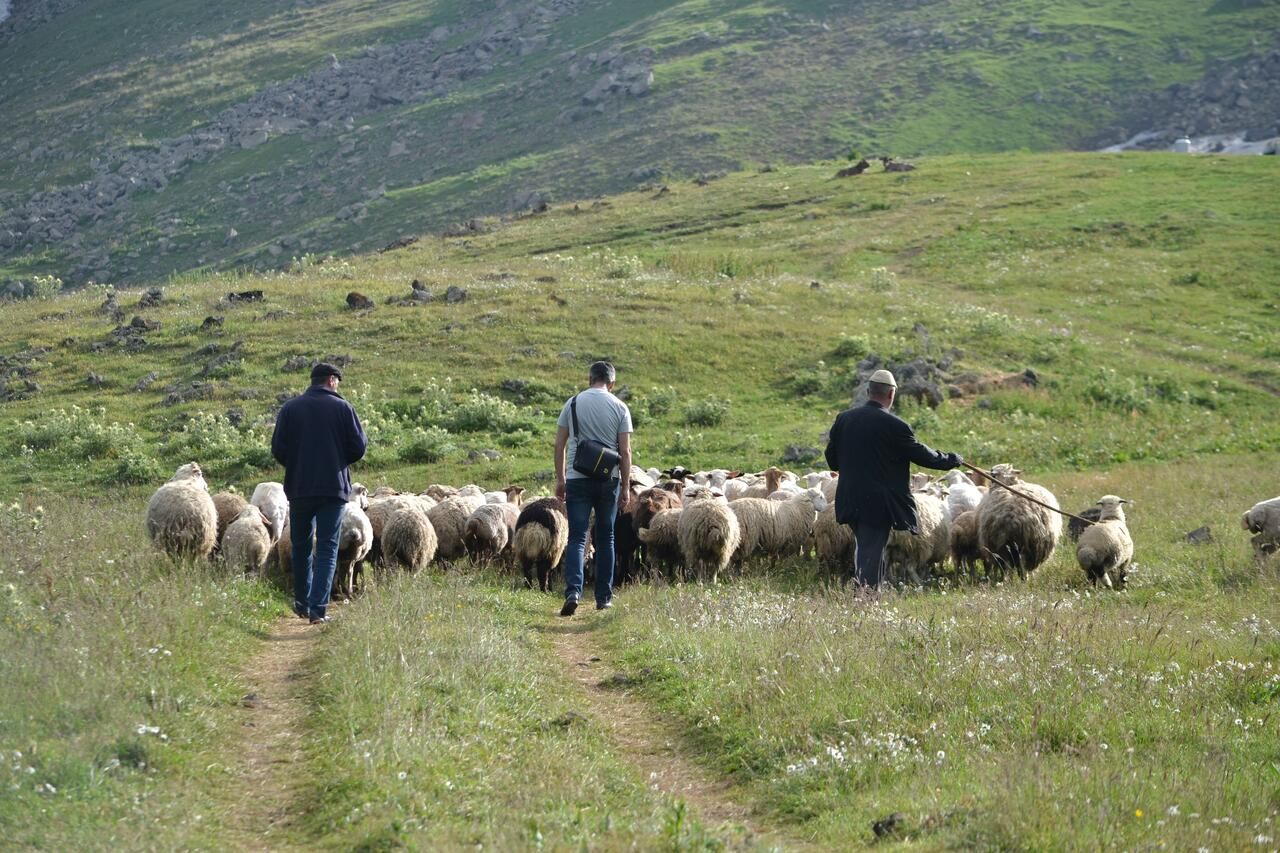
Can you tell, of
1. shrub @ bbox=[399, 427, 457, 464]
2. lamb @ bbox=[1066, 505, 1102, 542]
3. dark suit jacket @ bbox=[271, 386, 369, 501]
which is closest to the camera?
dark suit jacket @ bbox=[271, 386, 369, 501]

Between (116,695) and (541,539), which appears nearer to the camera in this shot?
(116,695)

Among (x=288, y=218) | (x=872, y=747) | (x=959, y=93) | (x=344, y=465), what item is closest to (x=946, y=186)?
(x=959, y=93)

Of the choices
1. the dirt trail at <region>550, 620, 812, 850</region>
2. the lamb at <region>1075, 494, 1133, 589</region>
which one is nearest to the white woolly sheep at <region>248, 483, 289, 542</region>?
the dirt trail at <region>550, 620, 812, 850</region>

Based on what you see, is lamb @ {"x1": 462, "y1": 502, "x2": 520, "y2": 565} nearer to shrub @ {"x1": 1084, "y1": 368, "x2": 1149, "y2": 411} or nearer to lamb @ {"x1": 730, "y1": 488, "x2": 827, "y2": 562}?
lamb @ {"x1": 730, "y1": 488, "x2": 827, "y2": 562}

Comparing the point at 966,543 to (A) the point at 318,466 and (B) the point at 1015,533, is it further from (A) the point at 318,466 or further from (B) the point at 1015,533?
(A) the point at 318,466

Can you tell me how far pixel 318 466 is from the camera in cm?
1174

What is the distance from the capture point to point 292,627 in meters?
11.6

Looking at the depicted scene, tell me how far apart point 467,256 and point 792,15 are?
213ft

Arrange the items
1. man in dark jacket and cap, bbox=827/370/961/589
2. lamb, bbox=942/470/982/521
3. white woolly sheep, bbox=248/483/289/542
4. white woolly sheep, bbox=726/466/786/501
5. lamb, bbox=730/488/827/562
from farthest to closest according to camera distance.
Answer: white woolly sheep, bbox=726/466/786/501
lamb, bbox=942/470/982/521
lamb, bbox=730/488/827/562
white woolly sheep, bbox=248/483/289/542
man in dark jacket and cap, bbox=827/370/961/589

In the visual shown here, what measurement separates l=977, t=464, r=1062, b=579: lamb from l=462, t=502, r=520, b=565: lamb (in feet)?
17.6

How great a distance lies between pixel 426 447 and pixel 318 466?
1276 cm

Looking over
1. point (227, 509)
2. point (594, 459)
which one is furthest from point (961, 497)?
point (227, 509)

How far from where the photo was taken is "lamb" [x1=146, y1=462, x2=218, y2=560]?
44.4 ft

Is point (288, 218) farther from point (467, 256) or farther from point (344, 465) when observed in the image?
point (344, 465)
